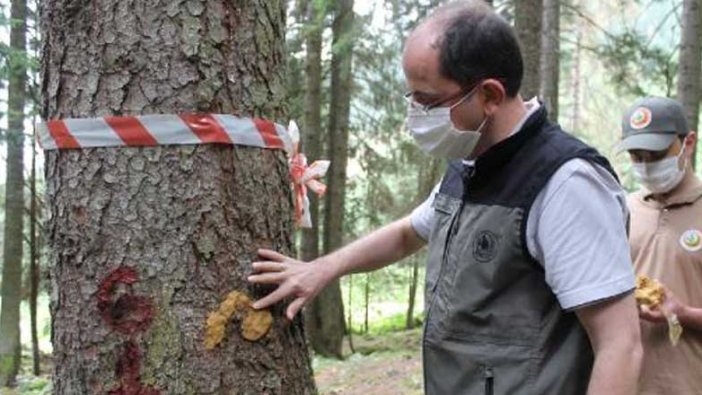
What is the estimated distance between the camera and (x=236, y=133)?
2041 millimetres

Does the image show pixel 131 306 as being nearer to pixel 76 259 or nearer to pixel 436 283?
pixel 76 259

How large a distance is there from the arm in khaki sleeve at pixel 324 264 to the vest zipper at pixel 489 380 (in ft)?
1.65

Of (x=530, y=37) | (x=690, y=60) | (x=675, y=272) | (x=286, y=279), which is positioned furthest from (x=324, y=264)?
(x=690, y=60)

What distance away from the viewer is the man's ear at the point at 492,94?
1.97 metres

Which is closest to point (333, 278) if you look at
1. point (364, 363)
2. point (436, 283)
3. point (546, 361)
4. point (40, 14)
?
point (436, 283)

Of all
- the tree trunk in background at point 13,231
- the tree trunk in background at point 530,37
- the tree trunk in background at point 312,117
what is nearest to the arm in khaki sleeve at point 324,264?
the tree trunk in background at point 530,37

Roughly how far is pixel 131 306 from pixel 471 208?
0.92 m

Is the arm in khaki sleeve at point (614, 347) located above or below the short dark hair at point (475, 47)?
below

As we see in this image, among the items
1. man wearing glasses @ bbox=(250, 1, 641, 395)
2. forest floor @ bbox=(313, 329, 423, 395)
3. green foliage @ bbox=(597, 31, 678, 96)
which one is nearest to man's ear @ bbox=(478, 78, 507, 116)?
man wearing glasses @ bbox=(250, 1, 641, 395)

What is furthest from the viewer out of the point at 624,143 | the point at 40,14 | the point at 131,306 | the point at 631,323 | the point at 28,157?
the point at 28,157

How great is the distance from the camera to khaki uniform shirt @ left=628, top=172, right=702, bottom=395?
308 cm

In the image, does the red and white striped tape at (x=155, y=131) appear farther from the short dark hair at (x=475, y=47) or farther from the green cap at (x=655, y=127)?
the green cap at (x=655, y=127)

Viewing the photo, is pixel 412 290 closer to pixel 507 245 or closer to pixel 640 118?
pixel 640 118

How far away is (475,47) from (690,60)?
250 inches
